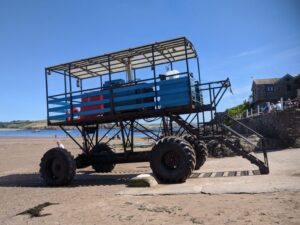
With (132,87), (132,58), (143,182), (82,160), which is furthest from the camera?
(132,58)

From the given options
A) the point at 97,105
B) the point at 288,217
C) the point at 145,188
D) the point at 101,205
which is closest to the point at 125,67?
the point at 97,105

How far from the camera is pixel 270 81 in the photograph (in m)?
70.5

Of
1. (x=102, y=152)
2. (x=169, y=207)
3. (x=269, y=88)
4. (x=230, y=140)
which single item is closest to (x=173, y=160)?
(x=230, y=140)

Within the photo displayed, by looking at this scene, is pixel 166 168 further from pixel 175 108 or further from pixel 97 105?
pixel 97 105

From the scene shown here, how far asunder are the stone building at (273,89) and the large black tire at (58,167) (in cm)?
5927

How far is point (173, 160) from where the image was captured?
11242 millimetres

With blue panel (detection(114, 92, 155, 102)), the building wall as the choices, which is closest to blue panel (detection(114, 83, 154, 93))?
blue panel (detection(114, 92, 155, 102))

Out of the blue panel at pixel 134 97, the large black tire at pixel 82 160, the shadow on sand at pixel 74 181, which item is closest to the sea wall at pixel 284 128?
the shadow on sand at pixel 74 181

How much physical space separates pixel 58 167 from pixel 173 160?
4.37 metres

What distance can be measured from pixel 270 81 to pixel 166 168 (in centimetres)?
6378

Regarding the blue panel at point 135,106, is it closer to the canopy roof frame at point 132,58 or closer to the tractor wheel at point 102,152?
the canopy roof frame at point 132,58

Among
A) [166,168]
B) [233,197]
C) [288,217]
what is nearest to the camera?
[288,217]

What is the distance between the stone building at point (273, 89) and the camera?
67.8m

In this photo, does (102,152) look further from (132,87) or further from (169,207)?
(169,207)
